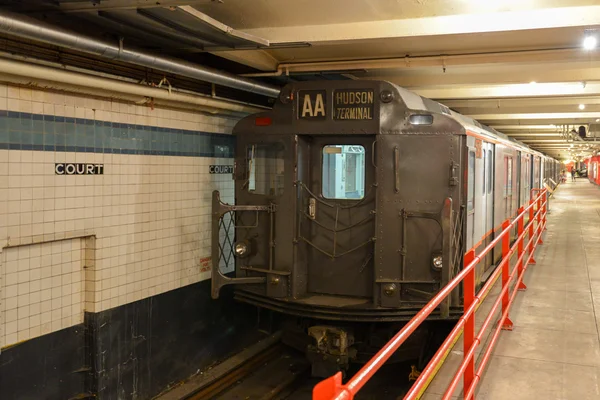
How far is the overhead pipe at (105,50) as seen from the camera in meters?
4.19

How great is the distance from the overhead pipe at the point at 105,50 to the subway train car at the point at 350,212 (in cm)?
67

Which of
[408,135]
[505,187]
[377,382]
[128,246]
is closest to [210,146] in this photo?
[128,246]

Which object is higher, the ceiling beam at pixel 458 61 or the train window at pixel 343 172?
the ceiling beam at pixel 458 61

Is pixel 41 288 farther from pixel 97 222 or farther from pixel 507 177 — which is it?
pixel 507 177

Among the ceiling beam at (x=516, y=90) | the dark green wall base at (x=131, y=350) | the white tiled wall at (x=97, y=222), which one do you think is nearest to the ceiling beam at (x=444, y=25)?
the white tiled wall at (x=97, y=222)

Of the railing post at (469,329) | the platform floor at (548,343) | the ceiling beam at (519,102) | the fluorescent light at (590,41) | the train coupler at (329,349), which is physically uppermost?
the ceiling beam at (519,102)

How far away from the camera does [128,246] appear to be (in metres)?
6.15

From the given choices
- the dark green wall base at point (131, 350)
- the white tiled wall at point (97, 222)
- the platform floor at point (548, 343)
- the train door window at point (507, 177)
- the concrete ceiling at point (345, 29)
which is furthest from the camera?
the train door window at point (507, 177)

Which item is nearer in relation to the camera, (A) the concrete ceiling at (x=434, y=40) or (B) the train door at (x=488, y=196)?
(A) the concrete ceiling at (x=434, y=40)

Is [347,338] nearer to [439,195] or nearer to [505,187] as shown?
[439,195]

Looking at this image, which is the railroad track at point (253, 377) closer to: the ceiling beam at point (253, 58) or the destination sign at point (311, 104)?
the destination sign at point (311, 104)

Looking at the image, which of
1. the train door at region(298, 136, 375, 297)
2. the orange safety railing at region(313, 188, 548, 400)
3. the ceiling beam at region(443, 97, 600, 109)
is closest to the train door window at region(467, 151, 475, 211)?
the orange safety railing at region(313, 188, 548, 400)

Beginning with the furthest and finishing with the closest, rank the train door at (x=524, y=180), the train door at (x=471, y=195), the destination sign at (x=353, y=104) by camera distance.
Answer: the train door at (x=524, y=180)
the train door at (x=471, y=195)
the destination sign at (x=353, y=104)

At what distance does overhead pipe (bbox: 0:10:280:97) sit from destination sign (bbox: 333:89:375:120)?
137 centimetres
